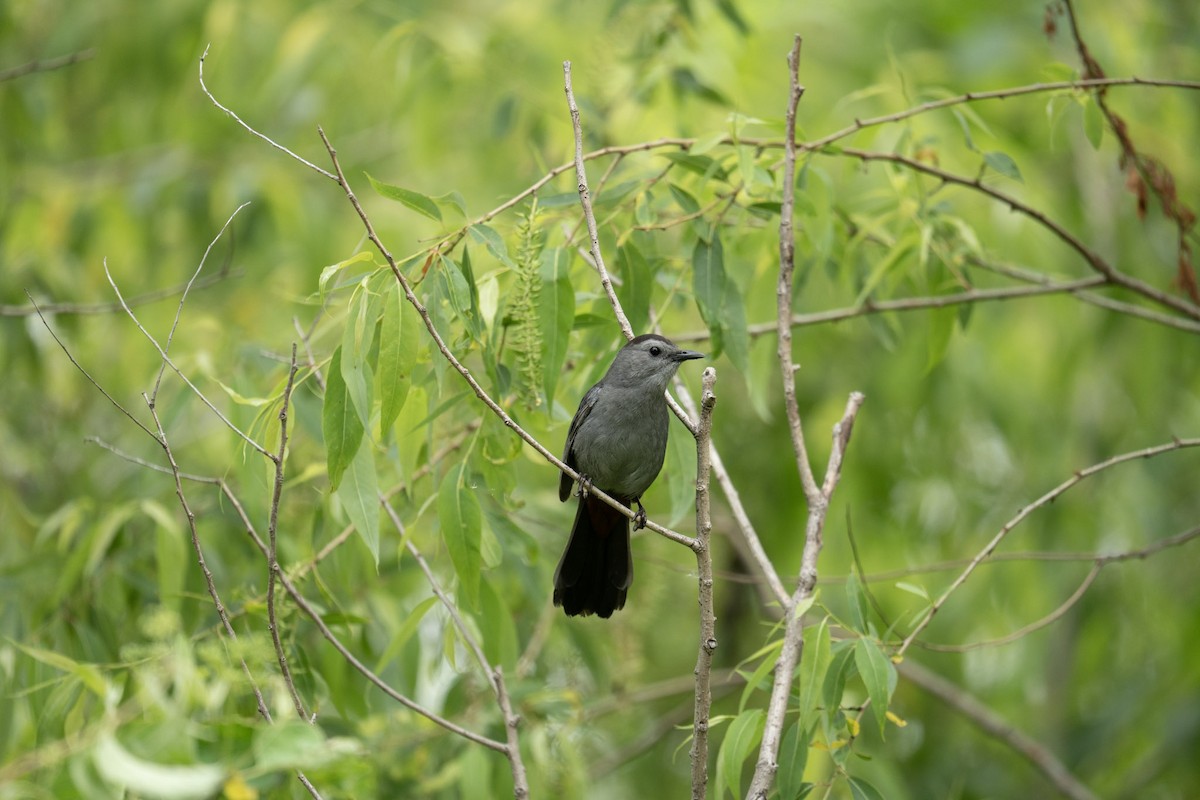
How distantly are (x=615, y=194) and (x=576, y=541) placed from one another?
124 centimetres

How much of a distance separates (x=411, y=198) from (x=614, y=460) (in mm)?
1554

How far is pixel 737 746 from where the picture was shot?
117 inches

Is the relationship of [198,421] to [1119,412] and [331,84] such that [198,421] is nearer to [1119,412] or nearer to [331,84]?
[331,84]

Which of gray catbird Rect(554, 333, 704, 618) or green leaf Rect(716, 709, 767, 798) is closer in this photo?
green leaf Rect(716, 709, 767, 798)

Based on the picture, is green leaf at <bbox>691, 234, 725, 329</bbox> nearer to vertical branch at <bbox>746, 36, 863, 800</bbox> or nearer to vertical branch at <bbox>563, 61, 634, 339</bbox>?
vertical branch at <bbox>746, 36, 863, 800</bbox>

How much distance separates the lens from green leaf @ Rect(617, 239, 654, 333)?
3586mm

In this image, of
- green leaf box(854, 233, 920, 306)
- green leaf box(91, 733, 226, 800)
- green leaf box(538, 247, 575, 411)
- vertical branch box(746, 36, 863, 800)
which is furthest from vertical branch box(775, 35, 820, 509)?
green leaf box(91, 733, 226, 800)

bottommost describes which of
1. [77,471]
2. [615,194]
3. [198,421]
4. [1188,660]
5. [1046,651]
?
[77,471]

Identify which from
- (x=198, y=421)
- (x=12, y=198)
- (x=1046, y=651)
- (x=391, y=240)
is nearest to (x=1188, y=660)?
(x=1046, y=651)

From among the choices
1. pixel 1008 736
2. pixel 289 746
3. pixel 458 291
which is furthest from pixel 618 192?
pixel 1008 736

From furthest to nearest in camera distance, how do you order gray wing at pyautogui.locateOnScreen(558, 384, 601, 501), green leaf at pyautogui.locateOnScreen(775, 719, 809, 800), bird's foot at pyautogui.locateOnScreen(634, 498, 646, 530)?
1. gray wing at pyautogui.locateOnScreen(558, 384, 601, 501)
2. bird's foot at pyautogui.locateOnScreen(634, 498, 646, 530)
3. green leaf at pyautogui.locateOnScreen(775, 719, 809, 800)

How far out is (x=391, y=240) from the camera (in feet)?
20.3

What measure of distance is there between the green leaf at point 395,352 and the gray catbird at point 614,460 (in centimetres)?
120

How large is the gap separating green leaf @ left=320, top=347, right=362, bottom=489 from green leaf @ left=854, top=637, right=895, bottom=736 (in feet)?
4.44
